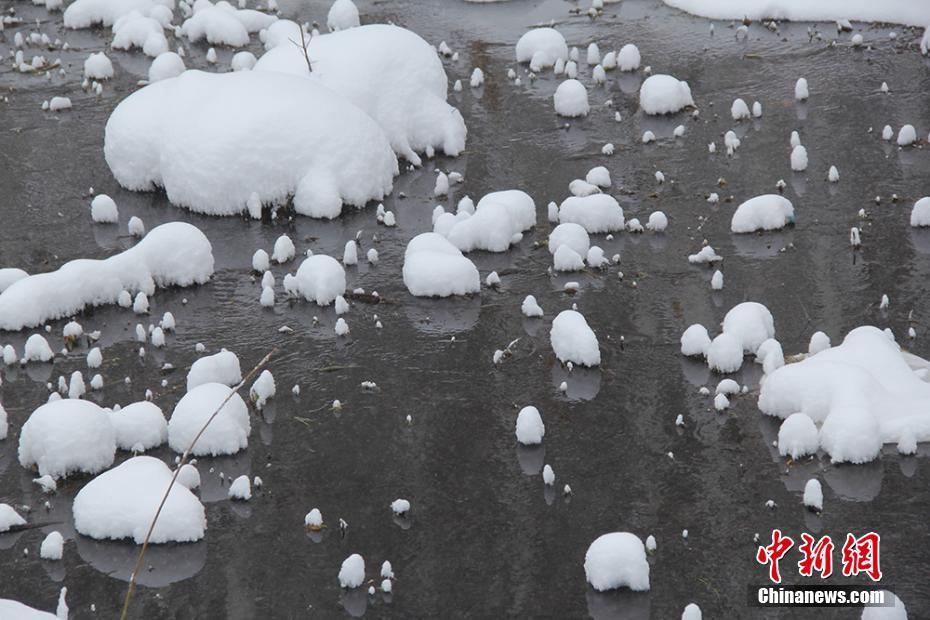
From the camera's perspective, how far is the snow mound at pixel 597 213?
11.3m

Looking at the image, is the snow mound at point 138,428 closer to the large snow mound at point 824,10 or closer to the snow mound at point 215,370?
the snow mound at point 215,370

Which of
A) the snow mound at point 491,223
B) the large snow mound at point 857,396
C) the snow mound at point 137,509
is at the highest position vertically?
the large snow mound at point 857,396

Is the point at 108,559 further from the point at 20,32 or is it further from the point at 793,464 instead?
the point at 20,32

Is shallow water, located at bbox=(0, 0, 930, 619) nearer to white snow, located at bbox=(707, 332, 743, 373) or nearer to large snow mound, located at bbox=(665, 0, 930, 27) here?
white snow, located at bbox=(707, 332, 743, 373)

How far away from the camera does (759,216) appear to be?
440 inches

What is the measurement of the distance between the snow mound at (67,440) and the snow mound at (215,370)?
871 millimetres

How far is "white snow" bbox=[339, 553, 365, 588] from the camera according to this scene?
278 inches

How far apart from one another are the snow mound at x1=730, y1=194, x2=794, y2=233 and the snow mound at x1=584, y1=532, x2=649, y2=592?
16.1ft

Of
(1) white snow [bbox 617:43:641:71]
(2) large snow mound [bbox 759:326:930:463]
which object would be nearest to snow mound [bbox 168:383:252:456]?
(2) large snow mound [bbox 759:326:930:463]

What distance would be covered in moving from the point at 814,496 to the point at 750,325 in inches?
78.6

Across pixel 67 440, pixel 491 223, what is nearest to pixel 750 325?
pixel 491 223

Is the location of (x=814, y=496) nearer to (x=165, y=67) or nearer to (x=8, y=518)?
(x=8, y=518)

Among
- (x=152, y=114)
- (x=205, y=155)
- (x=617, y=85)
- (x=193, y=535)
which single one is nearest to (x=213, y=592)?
(x=193, y=535)

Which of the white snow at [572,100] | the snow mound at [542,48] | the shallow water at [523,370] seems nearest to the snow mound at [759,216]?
the shallow water at [523,370]
